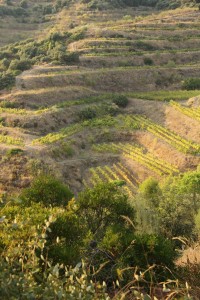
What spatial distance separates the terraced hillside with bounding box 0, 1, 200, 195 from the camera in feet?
118

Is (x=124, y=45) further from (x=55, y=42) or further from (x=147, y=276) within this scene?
(x=147, y=276)

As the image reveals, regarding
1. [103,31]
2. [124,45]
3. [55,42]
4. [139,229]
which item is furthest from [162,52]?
[139,229]

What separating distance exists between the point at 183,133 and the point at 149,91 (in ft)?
62.6

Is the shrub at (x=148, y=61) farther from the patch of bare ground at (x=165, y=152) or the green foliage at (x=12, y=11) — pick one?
the green foliage at (x=12, y=11)

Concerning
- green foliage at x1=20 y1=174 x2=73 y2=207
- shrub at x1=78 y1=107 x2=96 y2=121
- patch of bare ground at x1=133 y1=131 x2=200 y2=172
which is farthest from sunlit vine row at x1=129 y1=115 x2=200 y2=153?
green foliage at x1=20 y1=174 x2=73 y2=207

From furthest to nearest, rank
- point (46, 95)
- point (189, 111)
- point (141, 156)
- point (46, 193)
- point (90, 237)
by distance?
1. point (46, 95)
2. point (189, 111)
3. point (141, 156)
4. point (46, 193)
5. point (90, 237)

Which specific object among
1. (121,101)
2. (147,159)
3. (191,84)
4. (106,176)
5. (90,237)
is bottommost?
(106,176)

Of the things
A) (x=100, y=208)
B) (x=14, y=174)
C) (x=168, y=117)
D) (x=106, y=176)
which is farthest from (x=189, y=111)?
(x=100, y=208)

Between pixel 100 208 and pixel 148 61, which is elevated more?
pixel 148 61

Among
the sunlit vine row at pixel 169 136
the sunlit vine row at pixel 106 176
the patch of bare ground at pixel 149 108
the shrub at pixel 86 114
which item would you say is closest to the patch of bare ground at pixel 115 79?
the patch of bare ground at pixel 149 108

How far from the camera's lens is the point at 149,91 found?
58.6m

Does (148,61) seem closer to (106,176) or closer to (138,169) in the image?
(138,169)

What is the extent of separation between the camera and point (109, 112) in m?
48.3

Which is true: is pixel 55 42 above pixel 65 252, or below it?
above
